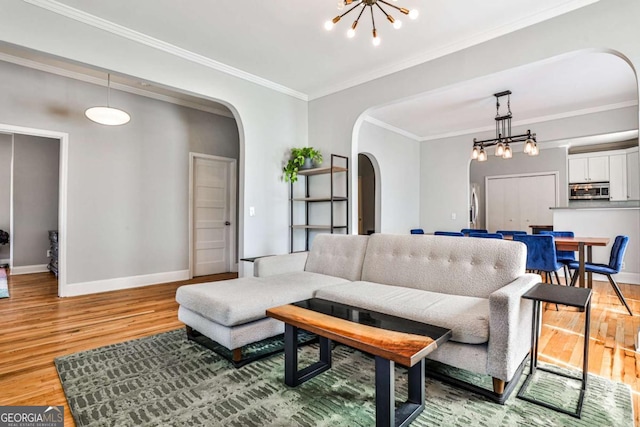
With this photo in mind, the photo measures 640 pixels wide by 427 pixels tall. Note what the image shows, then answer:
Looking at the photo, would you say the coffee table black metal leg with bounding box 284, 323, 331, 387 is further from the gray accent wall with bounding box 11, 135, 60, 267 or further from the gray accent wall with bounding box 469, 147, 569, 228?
the gray accent wall with bounding box 469, 147, 569, 228

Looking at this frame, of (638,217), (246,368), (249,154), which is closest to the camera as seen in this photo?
(246,368)

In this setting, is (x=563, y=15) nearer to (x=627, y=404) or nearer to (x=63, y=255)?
(x=627, y=404)

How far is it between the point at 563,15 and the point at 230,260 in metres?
5.33

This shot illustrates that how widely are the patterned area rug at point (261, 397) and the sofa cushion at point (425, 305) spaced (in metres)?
0.38

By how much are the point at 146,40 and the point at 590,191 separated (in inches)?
335

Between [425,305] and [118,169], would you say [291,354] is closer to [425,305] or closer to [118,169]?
[425,305]

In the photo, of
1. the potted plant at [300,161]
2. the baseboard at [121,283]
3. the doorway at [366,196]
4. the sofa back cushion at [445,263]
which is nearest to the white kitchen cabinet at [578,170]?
the doorway at [366,196]

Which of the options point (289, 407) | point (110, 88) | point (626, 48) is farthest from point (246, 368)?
point (110, 88)

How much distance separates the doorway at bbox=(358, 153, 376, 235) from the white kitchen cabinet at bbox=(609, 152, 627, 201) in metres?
4.83

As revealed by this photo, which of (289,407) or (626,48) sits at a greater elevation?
(626,48)

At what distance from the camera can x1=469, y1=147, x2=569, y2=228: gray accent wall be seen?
7070mm

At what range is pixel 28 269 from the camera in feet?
19.3

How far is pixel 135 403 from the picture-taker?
1.77 meters

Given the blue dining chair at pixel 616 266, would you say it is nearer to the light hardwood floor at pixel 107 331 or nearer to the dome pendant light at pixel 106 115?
the light hardwood floor at pixel 107 331
